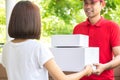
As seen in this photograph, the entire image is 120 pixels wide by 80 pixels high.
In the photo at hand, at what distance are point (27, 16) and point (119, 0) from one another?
175 cm

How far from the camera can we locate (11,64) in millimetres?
1547

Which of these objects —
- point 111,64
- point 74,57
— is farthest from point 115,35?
point 74,57

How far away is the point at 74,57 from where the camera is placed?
5.90ft

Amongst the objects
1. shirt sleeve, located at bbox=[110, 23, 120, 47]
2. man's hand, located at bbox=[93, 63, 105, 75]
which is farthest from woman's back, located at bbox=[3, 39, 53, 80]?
shirt sleeve, located at bbox=[110, 23, 120, 47]

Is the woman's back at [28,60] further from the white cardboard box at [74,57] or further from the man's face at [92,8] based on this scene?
the man's face at [92,8]

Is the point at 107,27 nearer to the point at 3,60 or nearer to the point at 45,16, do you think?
the point at 3,60

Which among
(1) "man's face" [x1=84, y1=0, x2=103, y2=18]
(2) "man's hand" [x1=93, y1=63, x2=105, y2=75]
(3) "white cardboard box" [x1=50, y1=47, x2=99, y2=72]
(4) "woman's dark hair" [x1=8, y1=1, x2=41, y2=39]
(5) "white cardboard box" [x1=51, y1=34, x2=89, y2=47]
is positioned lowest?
(2) "man's hand" [x1=93, y1=63, x2=105, y2=75]

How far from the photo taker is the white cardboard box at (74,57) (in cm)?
178

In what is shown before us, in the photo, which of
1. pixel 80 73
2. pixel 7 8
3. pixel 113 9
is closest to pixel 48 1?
pixel 7 8

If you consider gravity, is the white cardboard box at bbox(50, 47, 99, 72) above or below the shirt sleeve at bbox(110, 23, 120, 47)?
below

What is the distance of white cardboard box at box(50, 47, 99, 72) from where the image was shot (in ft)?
5.83

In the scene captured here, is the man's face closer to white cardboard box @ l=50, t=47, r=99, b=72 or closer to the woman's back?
white cardboard box @ l=50, t=47, r=99, b=72

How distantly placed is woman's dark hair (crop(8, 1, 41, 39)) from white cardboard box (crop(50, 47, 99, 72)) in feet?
1.19

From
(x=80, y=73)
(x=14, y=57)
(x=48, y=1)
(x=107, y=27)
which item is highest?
(x=48, y=1)
